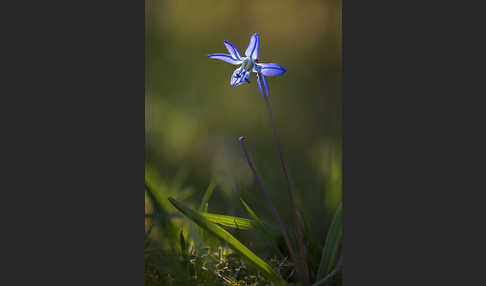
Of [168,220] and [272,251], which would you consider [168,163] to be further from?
[272,251]

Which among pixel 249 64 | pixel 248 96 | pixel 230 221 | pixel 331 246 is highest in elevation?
pixel 249 64

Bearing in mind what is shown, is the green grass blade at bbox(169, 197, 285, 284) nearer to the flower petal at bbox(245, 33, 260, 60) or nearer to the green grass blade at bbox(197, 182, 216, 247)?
the green grass blade at bbox(197, 182, 216, 247)

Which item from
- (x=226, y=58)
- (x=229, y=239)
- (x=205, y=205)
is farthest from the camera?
(x=205, y=205)

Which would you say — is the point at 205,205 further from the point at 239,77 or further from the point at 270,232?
the point at 239,77

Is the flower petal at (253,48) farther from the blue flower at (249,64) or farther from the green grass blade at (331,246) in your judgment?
the green grass blade at (331,246)

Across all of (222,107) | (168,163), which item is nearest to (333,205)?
(222,107)

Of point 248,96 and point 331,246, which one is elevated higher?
point 248,96

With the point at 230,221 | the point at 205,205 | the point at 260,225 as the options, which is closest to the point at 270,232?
the point at 260,225

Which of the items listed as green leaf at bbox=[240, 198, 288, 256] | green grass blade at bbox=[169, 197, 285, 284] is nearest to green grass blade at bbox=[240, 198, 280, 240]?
green leaf at bbox=[240, 198, 288, 256]
